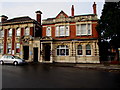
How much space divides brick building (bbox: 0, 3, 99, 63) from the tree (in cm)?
294

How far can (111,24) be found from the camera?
14008 mm

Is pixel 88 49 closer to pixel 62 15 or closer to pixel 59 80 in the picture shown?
pixel 62 15

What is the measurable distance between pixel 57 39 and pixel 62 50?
2513 millimetres

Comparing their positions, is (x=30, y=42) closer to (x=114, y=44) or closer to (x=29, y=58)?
(x=29, y=58)

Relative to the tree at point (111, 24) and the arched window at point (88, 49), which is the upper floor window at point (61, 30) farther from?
the tree at point (111, 24)

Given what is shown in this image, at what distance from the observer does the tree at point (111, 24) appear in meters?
13.4

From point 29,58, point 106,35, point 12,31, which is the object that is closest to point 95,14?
point 106,35

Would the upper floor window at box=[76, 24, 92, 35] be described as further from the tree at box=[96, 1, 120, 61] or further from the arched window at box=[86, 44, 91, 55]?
the tree at box=[96, 1, 120, 61]

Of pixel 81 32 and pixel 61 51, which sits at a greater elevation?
pixel 81 32

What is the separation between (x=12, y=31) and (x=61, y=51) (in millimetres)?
12629

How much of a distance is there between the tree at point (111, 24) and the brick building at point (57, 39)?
9.65ft

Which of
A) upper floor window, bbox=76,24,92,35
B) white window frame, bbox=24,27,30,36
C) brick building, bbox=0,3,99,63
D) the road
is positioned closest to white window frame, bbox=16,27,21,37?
brick building, bbox=0,3,99,63

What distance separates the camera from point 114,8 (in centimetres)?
1449

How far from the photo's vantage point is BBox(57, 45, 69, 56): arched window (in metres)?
19.5
